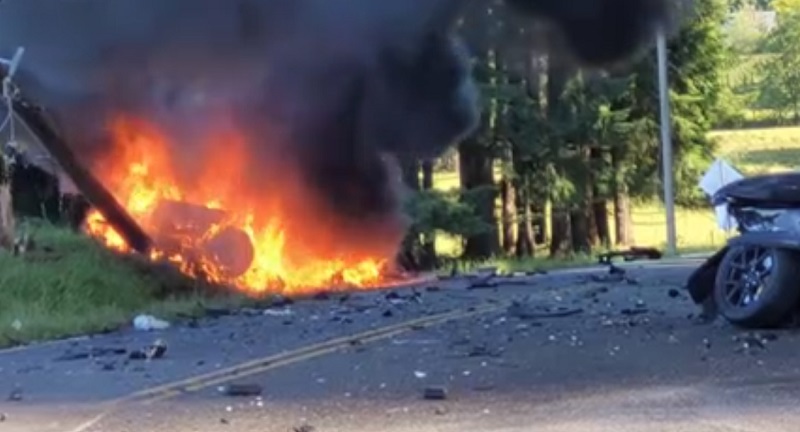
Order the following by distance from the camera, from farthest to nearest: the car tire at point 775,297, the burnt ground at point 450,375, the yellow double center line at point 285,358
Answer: the car tire at point 775,297
the yellow double center line at point 285,358
the burnt ground at point 450,375

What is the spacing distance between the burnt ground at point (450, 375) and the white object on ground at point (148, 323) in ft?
0.72

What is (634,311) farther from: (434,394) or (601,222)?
(601,222)

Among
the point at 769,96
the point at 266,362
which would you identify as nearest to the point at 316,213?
the point at 266,362

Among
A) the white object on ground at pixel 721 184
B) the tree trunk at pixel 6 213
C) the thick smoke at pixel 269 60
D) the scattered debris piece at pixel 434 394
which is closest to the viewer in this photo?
the scattered debris piece at pixel 434 394

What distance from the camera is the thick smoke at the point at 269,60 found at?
17344 millimetres

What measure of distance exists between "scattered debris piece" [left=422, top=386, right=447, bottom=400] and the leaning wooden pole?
10155 mm

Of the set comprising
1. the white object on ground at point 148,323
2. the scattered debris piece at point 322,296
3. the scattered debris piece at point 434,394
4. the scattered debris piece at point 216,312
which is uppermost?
the scattered debris piece at point 322,296

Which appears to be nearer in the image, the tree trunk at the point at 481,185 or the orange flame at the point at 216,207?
the orange flame at the point at 216,207

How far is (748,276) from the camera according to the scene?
39.8ft

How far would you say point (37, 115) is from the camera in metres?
18.6

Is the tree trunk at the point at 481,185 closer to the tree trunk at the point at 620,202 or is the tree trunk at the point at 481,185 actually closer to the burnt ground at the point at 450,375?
the tree trunk at the point at 620,202

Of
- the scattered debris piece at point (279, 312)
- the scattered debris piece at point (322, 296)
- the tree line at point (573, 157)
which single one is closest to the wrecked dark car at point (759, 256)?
the scattered debris piece at point (279, 312)

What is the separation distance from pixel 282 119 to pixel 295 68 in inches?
42.5

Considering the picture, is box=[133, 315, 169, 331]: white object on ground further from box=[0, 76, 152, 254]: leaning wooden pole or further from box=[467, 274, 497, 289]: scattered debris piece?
box=[467, 274, 497, 289]: scattered debris piece
